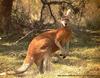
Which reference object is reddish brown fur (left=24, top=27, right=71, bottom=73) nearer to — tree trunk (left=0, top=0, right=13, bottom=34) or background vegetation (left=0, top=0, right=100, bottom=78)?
background vegetation (left=0, top=0, right=100, bottom=78)

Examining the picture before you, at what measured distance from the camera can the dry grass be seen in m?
7.26

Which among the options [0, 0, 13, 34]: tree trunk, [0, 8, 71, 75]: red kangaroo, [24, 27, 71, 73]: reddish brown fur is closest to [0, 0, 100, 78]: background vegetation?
[0, 0, 13, 34]: tree trunk

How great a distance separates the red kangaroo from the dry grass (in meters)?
0.13

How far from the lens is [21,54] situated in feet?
31.1

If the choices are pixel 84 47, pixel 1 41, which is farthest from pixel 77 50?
pixel 1 41

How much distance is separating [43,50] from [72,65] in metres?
1.25

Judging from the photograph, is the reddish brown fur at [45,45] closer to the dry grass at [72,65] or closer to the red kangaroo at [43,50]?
the red kangaroo at [43,50]

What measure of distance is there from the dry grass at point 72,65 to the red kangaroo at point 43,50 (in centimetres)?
13

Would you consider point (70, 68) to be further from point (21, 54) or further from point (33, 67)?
point (21, 54)

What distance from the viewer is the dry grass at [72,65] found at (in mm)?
7255

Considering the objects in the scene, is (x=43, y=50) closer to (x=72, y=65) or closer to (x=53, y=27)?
(x=72, y=65)

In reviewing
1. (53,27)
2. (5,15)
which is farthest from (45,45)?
(5,15)

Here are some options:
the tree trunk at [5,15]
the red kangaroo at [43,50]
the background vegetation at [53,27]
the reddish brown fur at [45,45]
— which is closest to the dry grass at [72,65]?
the background vegetation at [53,27]

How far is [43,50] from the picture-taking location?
7262 millimetres
